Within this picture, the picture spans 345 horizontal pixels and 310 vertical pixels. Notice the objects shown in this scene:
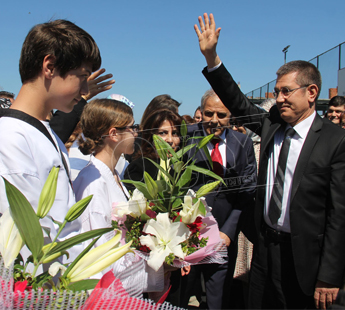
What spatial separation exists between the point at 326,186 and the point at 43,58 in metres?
1.82

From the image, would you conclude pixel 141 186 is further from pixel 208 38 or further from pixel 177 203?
pixel 208 38

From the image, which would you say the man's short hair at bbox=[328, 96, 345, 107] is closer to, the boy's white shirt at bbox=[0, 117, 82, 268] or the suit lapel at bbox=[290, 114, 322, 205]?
the suit lapel at bbox=[290, 114, 322, 205]

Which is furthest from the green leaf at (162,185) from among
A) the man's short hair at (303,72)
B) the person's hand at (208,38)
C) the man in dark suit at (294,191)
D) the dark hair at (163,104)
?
the dark hair at (163,104)

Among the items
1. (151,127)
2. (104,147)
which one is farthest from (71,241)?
(151,127)

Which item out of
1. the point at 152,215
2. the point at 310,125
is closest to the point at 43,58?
the point at 152,215

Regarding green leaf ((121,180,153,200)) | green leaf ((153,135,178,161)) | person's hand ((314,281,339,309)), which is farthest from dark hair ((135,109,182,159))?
person's hand ((314,281,339,309))

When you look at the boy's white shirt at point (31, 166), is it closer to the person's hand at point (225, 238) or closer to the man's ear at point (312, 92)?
the person's hand at point (225, 238)

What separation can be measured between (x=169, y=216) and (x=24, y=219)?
0.97m

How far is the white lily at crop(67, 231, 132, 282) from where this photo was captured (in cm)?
71

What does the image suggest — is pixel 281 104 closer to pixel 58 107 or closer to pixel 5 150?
pixel 58 107

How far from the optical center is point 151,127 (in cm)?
229

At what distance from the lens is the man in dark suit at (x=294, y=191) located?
1.94 meters

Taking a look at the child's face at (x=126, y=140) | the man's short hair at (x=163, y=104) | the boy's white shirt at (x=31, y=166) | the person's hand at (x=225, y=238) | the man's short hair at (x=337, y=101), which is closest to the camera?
the boy's white shirt at (x=31, y=166)

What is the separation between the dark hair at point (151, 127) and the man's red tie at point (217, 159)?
293mm
